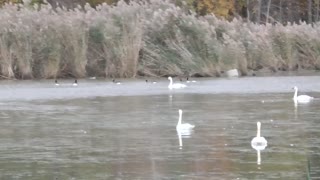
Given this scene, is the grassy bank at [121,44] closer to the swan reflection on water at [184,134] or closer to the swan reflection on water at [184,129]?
the swan reflection on water at [184,129]

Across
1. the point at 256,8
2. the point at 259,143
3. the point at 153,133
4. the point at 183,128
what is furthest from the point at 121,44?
the point at 256,8

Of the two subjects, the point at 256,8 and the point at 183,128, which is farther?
the point at 256,8

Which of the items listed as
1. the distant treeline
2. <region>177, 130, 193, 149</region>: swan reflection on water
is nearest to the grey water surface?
<region>177, 130, 193, 149</region>: swan reflection on water

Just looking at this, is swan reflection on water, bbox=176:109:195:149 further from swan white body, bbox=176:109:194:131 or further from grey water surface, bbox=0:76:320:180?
grey water surface, bbox=0:76:320:180

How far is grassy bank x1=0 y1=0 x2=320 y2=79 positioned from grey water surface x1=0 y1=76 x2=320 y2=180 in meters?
4.34

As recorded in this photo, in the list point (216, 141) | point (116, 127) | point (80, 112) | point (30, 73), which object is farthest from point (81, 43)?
point (216, 141)

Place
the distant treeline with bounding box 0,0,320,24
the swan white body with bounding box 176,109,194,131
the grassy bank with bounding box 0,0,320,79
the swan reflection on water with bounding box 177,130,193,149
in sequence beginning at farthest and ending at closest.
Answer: the distant treeline with bounding box 0,0,320,24
the grassy bank with bounding box 0,0,320,79
the swan white body with bounding box 176,109,194,131
the swan reflection on water with bounding box 177,130,193,149

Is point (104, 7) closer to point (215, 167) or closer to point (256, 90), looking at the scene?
point (256, 90)

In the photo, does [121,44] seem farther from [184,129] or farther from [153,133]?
[153,133]

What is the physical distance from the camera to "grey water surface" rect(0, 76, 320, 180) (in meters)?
10.5

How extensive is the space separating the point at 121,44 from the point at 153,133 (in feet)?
47.7

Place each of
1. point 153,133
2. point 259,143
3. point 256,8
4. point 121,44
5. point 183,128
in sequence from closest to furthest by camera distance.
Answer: point 259,143 → point 153,133 → point 183,128 → point 121,44 → point 256,8

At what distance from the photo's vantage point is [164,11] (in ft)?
98.9

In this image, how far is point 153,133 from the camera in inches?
545
